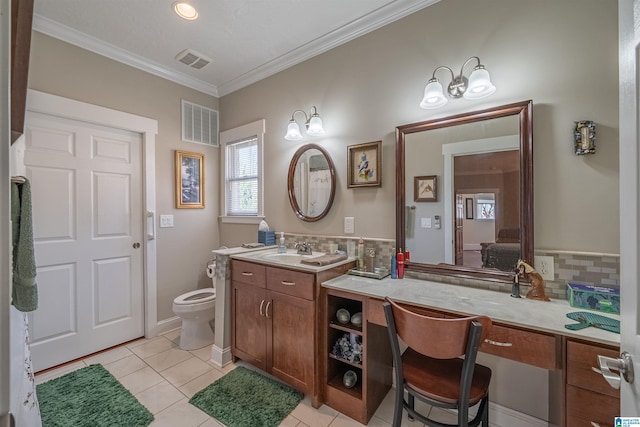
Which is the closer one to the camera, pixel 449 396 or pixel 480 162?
pixel 449 396

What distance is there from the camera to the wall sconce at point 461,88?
1512mm

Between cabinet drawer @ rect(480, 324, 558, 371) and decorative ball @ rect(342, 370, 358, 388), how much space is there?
0.86 m

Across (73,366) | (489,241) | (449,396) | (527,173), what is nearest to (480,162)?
(527,173)

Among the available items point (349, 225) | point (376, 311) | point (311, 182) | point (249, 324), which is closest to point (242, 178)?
point (311, 182)

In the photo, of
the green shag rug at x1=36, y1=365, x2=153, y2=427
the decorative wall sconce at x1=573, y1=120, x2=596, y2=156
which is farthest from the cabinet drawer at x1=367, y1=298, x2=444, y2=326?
the green shag rug at x1=36, y1=365, x2=153, y2=427

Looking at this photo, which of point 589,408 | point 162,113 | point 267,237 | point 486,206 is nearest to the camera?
point 589,408

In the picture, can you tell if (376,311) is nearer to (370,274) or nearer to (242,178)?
(370,274)

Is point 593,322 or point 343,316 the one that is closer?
point 593,322

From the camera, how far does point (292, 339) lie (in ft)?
5.94

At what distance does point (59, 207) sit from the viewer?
2176mm

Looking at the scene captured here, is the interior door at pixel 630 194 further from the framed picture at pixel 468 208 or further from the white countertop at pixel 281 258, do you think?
the white countertop at pixel 281 258

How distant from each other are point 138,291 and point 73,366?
0.71 metres

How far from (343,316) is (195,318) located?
5.05 feet

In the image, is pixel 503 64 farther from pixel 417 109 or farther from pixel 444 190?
pixel 444 190
